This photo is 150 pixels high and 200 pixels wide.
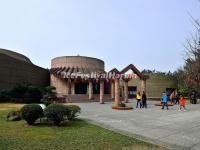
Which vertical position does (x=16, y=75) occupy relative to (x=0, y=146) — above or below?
above

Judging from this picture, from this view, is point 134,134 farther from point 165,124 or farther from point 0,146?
point 0,146

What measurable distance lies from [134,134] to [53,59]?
38.3 meters

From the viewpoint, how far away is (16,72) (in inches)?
1465

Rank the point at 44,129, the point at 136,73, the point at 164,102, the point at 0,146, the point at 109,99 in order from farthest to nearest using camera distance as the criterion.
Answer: the point at 109,99 → the point at 136,73 → the point at 164,102 → the point at 44,129 → the point at 0,146

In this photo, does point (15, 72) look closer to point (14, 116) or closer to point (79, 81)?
point (79, 81)

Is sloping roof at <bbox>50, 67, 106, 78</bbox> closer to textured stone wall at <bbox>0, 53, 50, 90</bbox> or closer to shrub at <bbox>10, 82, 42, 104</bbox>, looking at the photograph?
textured stone wall at <bbox>0, 53, 50, 90</bbox>

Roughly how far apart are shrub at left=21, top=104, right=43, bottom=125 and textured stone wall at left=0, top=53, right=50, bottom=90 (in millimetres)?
20563

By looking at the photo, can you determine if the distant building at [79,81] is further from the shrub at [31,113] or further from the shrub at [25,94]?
the shrub at [31,113]

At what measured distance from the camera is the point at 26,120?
14.9 metres

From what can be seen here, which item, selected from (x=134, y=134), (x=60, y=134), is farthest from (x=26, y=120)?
(x=134, y=134)

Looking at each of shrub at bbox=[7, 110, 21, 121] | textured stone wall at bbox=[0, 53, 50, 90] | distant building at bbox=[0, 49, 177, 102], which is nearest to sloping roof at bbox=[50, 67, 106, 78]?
distant building at bbox=[0, 49, 177, 102]

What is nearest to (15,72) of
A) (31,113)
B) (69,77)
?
(69,77)

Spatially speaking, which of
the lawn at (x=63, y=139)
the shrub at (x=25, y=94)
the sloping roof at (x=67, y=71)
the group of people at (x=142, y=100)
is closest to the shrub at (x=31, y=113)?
the lawn at (x=63, y=139)

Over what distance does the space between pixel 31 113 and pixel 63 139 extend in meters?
3.30
